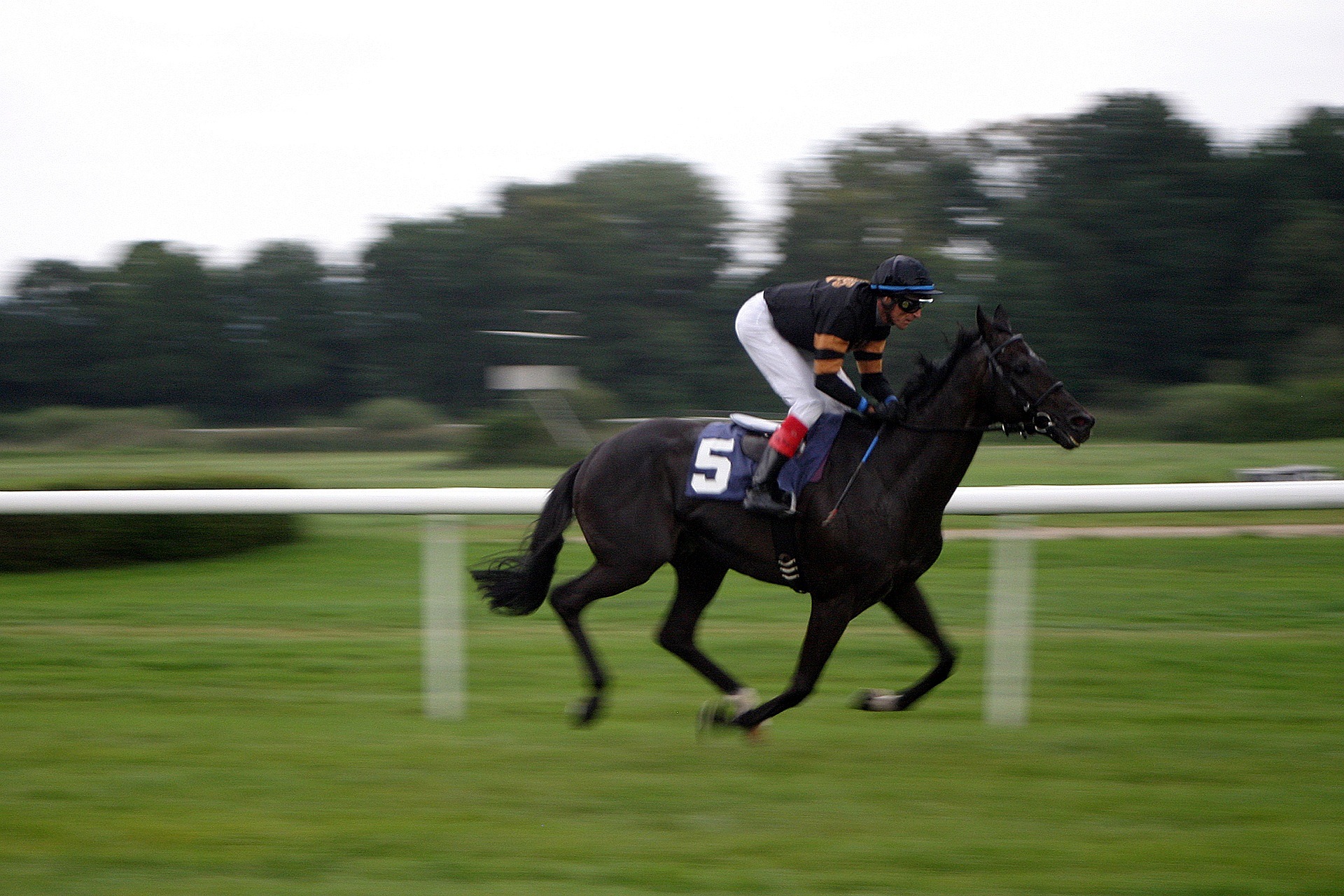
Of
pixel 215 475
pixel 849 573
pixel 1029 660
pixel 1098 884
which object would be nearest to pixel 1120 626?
pixel 1029 660

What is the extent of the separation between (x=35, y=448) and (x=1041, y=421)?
695 inches

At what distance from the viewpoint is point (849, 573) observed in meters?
3.77

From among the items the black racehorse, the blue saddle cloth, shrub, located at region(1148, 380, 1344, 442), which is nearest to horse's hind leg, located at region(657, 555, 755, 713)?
the black racehorse

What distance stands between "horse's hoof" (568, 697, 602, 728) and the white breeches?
108 centimetres

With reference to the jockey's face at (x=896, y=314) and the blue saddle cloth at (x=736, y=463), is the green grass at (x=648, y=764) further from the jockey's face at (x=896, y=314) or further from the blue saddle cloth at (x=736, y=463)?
the jockey's face at (x=896, y=314)

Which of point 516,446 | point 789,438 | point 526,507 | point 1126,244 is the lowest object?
point 516,446

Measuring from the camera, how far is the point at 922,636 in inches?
157

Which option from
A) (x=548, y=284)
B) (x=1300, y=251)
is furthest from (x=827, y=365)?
(x=1300, y=251)

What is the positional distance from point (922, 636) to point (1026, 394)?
33.1 inches

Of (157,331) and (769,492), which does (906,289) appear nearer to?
(769,492)

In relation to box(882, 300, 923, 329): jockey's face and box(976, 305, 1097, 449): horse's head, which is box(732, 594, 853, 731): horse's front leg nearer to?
box(976, 305, 1097, 449): horse's head

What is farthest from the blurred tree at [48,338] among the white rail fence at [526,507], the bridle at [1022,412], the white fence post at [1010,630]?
the bridle at [1022,412]

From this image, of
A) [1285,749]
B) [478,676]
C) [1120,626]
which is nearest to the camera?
[1285,749]

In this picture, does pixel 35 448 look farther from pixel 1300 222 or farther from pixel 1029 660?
pixel 1300 222
